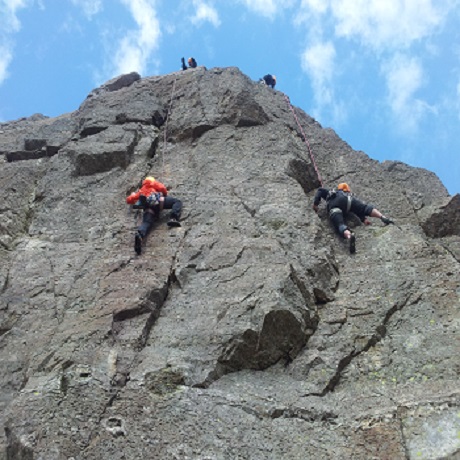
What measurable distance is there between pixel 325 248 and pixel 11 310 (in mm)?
5525

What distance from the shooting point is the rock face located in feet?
21.2

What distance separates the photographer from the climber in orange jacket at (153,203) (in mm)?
10672

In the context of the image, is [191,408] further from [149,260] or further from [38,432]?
[149,260]

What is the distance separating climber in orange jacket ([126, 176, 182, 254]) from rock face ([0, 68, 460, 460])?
289 millimetres

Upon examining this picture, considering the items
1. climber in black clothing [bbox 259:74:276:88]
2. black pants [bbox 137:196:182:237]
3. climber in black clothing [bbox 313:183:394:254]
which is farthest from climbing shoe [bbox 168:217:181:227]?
climber in black clothing [bbox 259:74:276:88]

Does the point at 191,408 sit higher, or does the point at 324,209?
the point at 324,209

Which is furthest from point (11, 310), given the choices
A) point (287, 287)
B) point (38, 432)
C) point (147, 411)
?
point (287, 287)

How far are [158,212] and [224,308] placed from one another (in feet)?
11.3

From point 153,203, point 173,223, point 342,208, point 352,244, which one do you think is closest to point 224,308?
point 173,223

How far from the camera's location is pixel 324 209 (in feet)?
38.6

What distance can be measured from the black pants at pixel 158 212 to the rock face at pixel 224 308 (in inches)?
10.9

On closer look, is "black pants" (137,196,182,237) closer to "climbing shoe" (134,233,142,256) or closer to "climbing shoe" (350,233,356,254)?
"climbing shoe" (134,233,142,256)

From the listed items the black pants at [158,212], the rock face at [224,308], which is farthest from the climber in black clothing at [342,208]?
the black pants at [158,212]

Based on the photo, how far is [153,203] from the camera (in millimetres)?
10891
